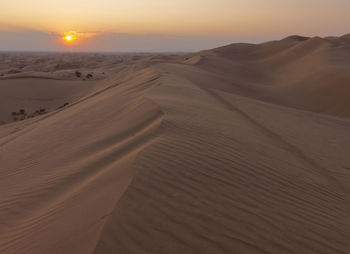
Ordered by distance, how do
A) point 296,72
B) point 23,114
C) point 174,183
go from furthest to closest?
point 296,72, point 23,114, point 174,183

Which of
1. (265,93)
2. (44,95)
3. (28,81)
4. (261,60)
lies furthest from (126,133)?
(261,60)

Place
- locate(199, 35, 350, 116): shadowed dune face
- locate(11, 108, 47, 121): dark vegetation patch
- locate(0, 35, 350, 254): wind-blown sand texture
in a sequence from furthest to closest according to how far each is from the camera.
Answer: locate(199, 35, 350, 116): shadowed dune face < locate(11, 108, 47, 121): dark vegetation patch < locate(0, 35, 350, 254): wind-blown sand texture

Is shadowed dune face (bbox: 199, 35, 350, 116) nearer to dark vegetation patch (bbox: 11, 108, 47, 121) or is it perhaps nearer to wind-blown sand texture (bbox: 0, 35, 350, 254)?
wind-blown sand texture (bbox: 0, 35, 350, 254)

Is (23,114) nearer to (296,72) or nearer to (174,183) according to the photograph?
(174,183)

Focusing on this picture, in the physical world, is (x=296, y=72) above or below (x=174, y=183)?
below

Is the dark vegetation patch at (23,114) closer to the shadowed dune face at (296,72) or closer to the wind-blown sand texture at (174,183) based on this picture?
the wind-blown sand texture at (174,183)

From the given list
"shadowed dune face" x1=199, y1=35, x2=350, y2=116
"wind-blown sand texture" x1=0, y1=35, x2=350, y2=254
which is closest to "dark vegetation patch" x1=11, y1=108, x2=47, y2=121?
"wind-blown sand texture" x1=0, y1=35, x2=350, y2=254

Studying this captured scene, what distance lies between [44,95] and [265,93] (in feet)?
38.8

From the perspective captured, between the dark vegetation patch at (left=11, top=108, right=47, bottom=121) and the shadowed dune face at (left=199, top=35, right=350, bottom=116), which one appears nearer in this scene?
the dark vegetation patch at (left=11, top=108, right=47, bottom=121)

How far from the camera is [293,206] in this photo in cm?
317

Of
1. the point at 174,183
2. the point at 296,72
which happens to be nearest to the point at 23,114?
the point at 174,183

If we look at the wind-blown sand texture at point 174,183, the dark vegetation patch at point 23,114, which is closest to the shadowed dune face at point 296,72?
the wind-blown sand texture at point 174,183

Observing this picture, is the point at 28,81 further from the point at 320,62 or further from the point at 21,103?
the point at 320,62

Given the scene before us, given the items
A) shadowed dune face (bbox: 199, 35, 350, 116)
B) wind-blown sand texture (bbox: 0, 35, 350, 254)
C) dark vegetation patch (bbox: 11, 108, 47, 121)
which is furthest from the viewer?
shadowed dune face (bbox: 199, 35, 350, 116)
